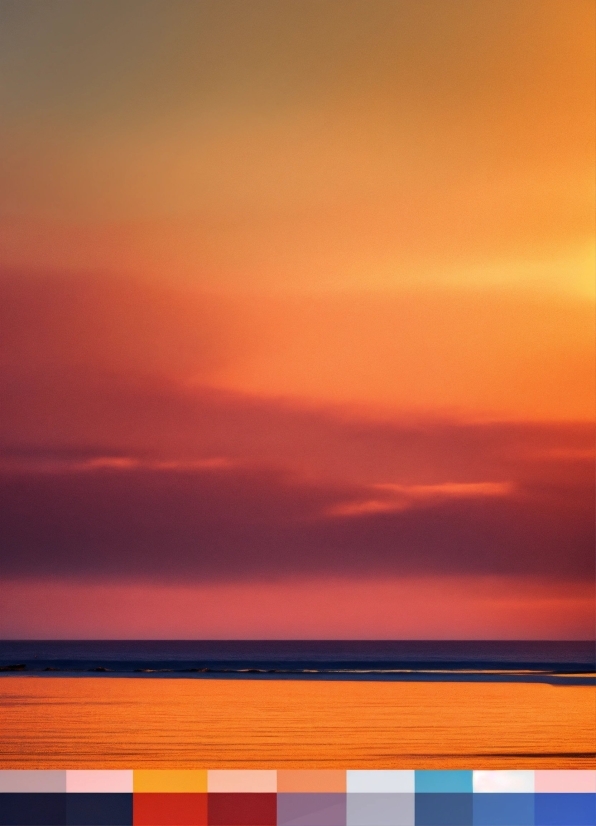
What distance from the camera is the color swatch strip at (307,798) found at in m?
1.31

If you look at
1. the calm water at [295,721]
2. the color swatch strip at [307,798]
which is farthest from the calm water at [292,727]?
the color swatch strip at [307,798]

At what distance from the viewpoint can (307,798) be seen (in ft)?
4.50

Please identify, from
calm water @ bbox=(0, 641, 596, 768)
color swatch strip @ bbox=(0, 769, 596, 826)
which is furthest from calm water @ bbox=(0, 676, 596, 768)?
color swatch strip @ bbox=(0, 769, 596, 826)

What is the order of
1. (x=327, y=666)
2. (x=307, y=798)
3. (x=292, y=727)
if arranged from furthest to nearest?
(x=327, y=666) → (x=292, y=727) → (x=307, y=798)

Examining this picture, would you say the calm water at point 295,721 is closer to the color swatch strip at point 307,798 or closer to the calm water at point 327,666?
the calm water at point 327,666

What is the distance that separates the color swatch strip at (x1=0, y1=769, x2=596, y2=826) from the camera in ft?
4.29

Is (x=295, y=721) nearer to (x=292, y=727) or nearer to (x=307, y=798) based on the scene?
(x=292, y=727)

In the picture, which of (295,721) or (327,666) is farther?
(327,666)

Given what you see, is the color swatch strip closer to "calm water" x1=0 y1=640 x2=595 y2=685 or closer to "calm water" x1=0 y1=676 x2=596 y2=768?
"calm water" x1=0 y1=676 x2=596 y2=768

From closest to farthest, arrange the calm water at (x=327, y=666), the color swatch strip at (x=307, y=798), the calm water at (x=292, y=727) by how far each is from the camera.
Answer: the color swatch strip at (x=307, y=798) < the calm water at (x=292, y=727) < the calm water at (x=327, y=666)

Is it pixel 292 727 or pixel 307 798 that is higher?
pixel 292 727

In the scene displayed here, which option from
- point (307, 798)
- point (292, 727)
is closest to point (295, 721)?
point (292, 727)

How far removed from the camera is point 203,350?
5.81 metres

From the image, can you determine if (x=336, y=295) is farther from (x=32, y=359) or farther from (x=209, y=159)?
(x=32, y=359)
